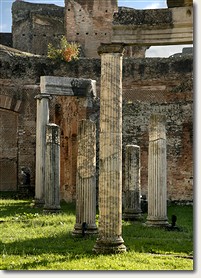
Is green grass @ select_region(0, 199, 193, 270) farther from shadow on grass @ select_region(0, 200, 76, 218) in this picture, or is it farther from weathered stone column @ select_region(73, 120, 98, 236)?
shadow on grass @ select_region(0, 200, 76, 218)

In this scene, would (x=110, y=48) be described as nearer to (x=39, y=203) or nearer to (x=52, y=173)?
(x=52, y=173)

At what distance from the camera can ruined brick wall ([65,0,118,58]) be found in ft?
87.4

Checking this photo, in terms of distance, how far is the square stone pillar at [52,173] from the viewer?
13367 mm

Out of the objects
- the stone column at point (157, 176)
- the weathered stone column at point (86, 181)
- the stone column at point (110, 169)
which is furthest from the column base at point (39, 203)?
the stone column at point (110, 169)

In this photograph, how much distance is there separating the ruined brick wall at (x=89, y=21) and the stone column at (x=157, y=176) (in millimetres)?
15412

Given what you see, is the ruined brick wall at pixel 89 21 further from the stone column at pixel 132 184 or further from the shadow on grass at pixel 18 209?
the stone column at pixel 132 184

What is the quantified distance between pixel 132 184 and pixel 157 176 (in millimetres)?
1844

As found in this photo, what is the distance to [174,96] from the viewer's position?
63.5 ft

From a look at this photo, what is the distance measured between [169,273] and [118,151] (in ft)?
6.35

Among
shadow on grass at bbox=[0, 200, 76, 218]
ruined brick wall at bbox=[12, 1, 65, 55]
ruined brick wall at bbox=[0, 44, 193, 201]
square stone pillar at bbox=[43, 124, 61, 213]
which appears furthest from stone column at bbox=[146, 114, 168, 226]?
ruined brick wall at bbox=[12, 1, 65, 55]

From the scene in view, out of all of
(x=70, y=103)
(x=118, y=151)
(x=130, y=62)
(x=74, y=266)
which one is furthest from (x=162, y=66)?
(x=74, y=266)

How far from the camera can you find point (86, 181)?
975cm

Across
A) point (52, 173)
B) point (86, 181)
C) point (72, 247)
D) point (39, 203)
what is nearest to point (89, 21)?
point (39, 203)

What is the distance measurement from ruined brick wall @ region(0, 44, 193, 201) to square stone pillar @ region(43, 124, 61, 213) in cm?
364
